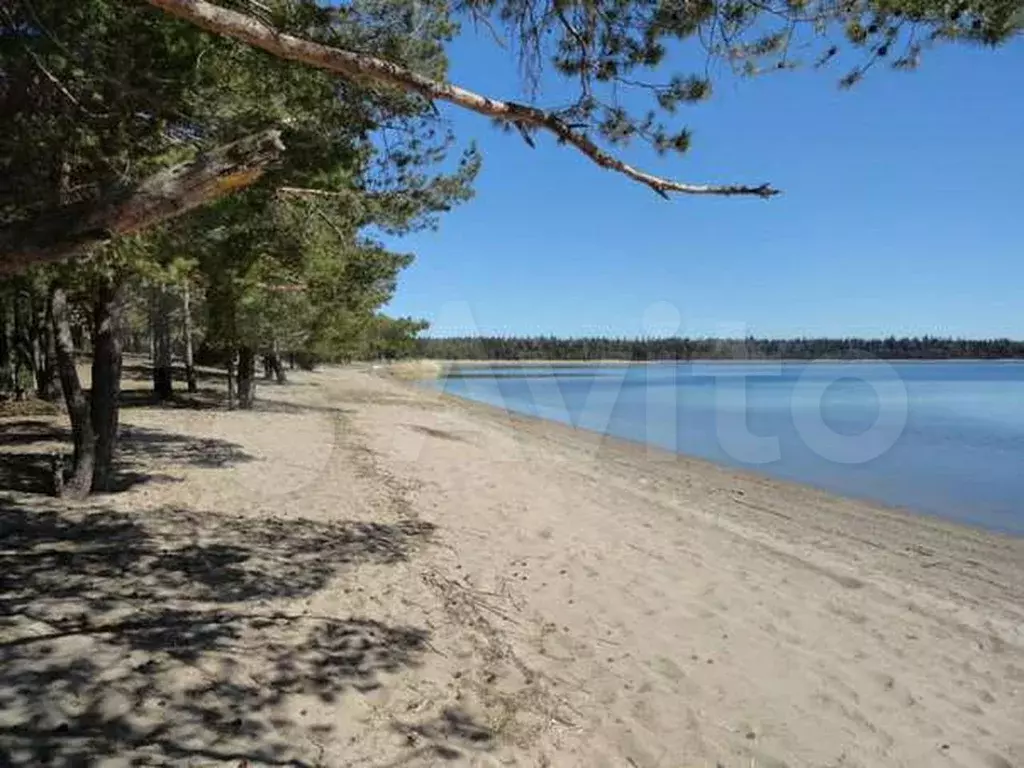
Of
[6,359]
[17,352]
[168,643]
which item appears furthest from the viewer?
[6,359]

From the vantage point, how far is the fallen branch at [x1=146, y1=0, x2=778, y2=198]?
9.25 feet

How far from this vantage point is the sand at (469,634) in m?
3.53

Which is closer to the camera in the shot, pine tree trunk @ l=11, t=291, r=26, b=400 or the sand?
the sand

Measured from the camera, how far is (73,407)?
7328 millimetres

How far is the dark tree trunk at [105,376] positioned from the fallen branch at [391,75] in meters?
5.24

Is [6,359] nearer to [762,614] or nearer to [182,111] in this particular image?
[182,111]

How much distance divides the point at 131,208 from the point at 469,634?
11.0 ft

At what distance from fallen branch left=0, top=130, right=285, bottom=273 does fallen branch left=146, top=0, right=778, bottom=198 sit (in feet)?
1.24

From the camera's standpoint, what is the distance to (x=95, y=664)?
370 centimetres

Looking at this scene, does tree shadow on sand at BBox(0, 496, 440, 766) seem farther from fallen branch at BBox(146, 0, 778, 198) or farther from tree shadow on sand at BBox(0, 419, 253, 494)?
fallen branch at BBox(146, 0, 778, 198)

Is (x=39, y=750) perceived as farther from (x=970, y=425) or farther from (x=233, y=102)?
(x=970, y=425)

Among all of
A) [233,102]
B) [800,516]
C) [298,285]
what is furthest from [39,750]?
[800,516]

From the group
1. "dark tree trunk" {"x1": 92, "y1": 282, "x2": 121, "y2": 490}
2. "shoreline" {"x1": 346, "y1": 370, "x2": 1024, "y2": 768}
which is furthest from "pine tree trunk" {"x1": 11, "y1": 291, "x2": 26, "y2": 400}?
"dark tree trunk" {"x1": 92, "y1": 282, "x2": 121, "y2": 490}

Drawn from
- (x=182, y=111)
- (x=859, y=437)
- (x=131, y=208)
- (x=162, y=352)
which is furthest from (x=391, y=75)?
(x=859, y=437)
